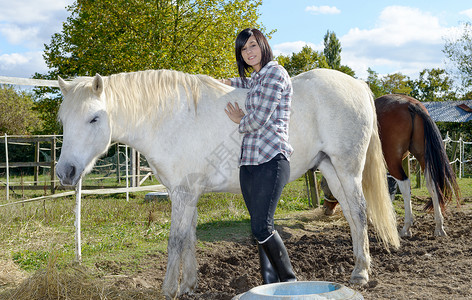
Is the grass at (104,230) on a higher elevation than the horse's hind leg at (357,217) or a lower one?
lower

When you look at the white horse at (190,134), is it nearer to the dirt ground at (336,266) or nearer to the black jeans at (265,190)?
the dirt ground at (336,266)

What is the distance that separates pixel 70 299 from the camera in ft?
9.75

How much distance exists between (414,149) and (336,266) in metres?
2.76

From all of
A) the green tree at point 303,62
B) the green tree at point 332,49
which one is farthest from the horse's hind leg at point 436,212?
the green tree at point 332,49

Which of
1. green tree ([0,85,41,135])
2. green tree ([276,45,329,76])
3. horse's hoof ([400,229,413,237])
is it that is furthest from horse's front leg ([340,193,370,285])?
green tree ([276,45,329,76])

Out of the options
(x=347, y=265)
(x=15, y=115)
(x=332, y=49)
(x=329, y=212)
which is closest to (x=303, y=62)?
(x=332, y=49)

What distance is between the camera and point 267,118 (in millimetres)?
2664

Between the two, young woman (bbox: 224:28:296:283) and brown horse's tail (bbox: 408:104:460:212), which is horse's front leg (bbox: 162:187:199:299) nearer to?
young woman (bbox: 224:28:296:283)

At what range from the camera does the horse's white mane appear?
10.3ft

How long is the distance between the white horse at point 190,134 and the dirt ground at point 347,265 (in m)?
0.29

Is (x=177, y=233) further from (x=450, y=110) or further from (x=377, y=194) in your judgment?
(x=450, y=110)

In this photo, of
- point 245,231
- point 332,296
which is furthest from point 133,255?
point 332,296

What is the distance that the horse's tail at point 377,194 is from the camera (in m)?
4.18

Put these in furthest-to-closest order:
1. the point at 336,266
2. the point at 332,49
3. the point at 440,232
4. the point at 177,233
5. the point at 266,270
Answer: the point at 332,49
the point at 440,232
the point at 336,266
the point at 177,233
the point at 266,270
